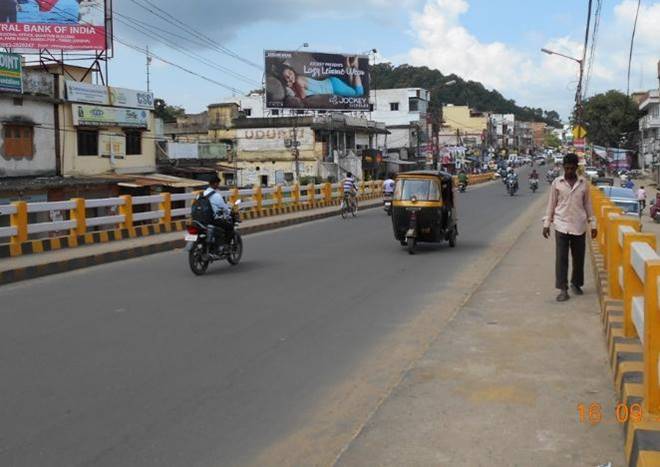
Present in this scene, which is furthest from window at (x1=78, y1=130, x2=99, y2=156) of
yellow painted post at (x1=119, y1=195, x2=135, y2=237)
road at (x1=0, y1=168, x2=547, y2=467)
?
road at (x1=0, y1=168, x2=547, y2=467)

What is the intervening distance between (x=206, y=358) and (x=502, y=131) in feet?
507

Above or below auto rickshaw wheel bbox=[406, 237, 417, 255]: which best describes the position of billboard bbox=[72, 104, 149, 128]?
above

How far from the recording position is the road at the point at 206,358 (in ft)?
14.7

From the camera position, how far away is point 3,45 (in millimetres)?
30219

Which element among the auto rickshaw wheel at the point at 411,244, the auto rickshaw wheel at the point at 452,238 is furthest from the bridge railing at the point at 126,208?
the auto rickshaw wheel at the point at 452,238

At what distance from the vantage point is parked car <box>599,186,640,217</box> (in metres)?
23.8

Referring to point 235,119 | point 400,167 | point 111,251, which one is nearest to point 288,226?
point 111,251

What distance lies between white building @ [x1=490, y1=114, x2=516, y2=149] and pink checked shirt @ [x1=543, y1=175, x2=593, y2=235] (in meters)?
129

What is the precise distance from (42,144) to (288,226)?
40.2 ft

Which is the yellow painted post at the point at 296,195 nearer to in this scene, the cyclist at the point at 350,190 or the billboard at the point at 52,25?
the cyclist at the point at 350,190

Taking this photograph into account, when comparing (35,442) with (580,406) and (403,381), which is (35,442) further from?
(580,406)

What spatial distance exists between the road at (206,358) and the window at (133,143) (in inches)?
904

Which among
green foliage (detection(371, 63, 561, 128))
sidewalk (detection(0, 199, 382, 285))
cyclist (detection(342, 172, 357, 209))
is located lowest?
sidewalk (detection(0, 199, 382, 285))

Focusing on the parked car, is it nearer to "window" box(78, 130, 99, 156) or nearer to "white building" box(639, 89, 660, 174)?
"window" box(78, 130, 99, 156)
